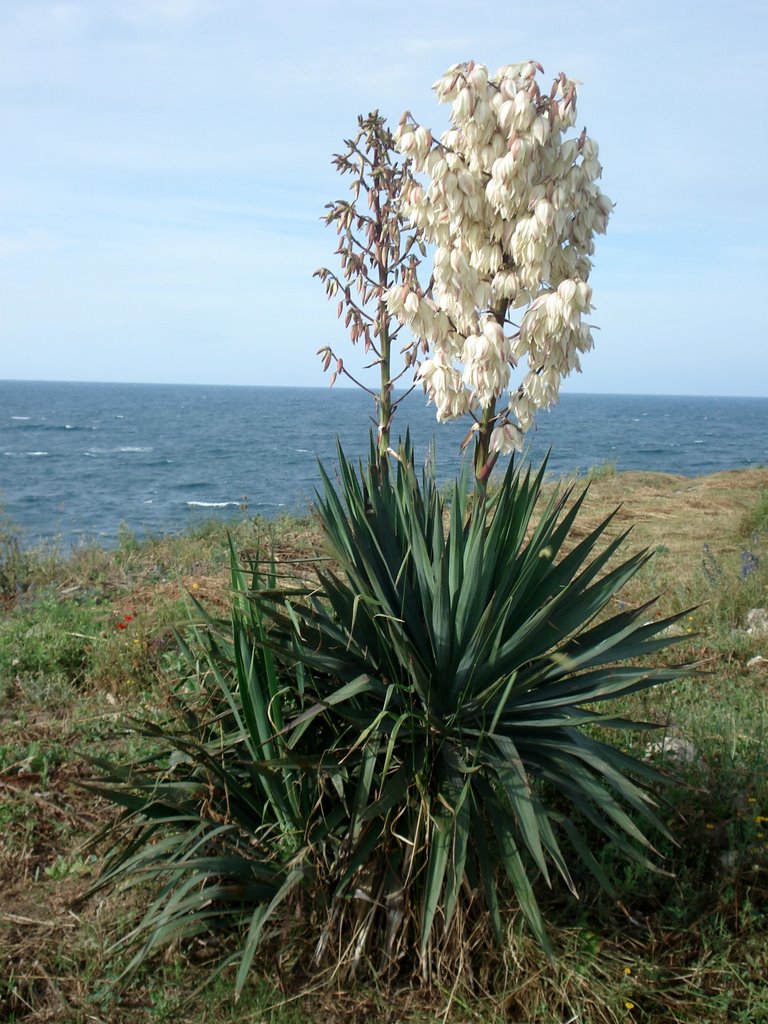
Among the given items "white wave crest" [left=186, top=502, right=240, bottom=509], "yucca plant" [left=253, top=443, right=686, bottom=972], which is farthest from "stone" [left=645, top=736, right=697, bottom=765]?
"white wave crest" [left=186, top=502, right=240, bottom=509]

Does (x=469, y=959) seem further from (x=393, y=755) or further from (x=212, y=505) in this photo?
(x=212, y=505)

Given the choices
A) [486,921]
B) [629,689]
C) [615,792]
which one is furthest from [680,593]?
[486,921]

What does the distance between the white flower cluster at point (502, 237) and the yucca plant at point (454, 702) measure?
0.41 m

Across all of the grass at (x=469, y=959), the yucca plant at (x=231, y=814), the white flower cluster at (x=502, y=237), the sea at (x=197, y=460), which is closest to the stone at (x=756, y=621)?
the grass at (x=469, y=959)

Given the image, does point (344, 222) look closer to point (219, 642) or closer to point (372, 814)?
point (219, 642)

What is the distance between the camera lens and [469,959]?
2785 mm

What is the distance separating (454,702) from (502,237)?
170 cm

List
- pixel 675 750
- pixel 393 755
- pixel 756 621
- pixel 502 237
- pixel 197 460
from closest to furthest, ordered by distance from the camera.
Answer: pixel 393 755 → pixel 502 237 → pixel 675 750 → pixel 756 621 → pixel 197 460

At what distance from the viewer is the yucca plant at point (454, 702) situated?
8.91 feet

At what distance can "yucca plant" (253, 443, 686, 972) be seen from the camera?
8.91 feet

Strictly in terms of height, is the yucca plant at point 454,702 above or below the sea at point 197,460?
above

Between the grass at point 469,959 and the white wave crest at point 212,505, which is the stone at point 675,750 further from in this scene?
the white wave crest at point 212,505

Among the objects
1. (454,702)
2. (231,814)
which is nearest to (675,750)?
(454,702)

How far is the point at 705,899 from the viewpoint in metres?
3.12
